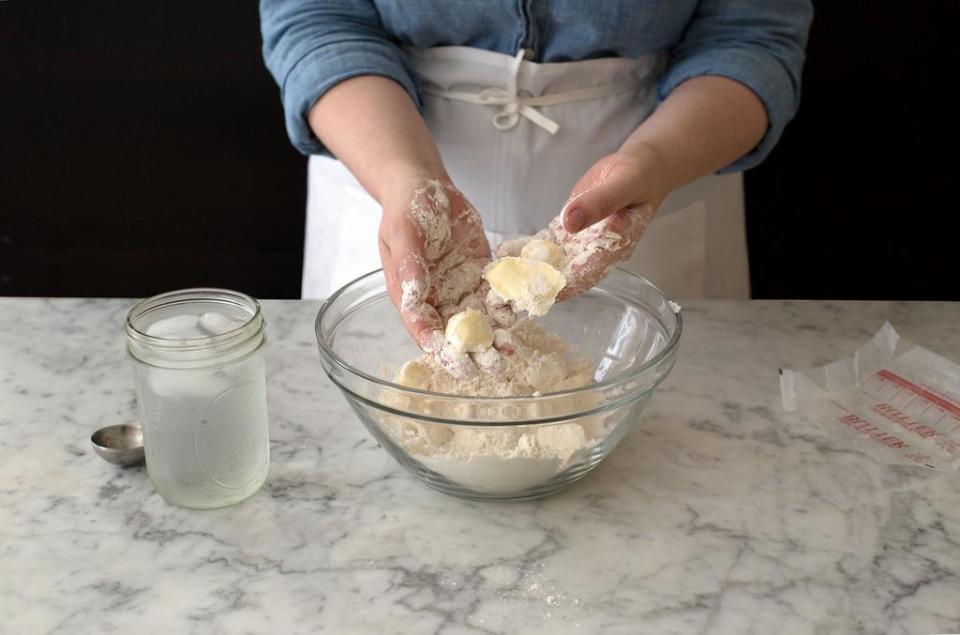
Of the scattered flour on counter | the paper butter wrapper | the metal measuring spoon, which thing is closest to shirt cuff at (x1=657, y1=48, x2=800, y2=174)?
the paper butter wrapper

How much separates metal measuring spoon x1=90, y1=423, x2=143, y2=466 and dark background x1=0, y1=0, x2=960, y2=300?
1228 millimetres

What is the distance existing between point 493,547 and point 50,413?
0.51 meters

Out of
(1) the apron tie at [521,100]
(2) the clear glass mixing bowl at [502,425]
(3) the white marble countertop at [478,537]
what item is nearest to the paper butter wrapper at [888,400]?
(3) the white marble countertop at [478,537]

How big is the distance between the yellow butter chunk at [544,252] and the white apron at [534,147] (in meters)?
0.41

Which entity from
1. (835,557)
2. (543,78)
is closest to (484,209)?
(543,78)

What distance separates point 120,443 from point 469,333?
369 mm

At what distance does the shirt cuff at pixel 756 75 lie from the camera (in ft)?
4.45

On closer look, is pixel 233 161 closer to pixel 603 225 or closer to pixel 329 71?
pixel 329 71

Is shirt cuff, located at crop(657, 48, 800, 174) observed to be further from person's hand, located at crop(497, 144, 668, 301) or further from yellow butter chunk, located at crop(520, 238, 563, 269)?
yellow butter chunk, located at crop(520, 238, 563, 269)

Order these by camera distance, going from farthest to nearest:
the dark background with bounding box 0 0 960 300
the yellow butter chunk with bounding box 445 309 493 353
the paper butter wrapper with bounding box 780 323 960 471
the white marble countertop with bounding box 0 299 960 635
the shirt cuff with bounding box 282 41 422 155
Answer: the dark background with bounding box 0 0 960 300 < the shirt cuff with bounding box 282 41 422 155 < the paper butter wrapper with bounding box 780 323 960 471 < the yellow butter chunk with bounding box 445 309 493 353 < the white marble countertop with bounding box 0 299 960 635

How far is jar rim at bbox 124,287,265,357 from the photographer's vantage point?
88 cm

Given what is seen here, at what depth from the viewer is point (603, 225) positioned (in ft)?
3.48

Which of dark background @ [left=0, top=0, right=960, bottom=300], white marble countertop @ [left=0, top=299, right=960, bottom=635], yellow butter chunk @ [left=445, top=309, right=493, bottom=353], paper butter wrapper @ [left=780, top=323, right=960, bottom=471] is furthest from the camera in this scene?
dark background @ [left=0, top=0, right=960, bottom=300]

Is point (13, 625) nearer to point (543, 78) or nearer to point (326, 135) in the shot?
point (326, 135)
